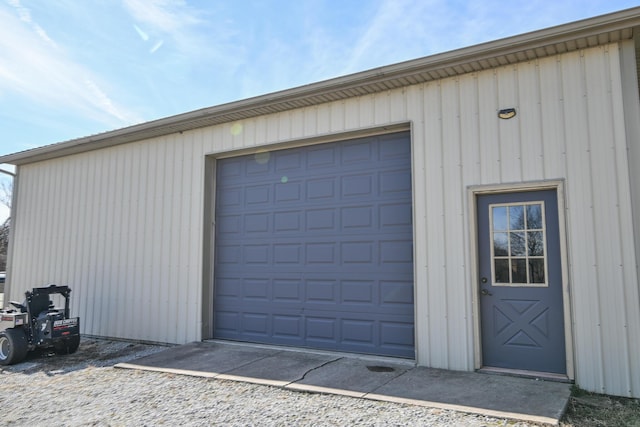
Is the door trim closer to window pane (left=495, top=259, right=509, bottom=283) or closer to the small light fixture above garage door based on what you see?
window pane (left=495, top=259, right=509, bottom=283)

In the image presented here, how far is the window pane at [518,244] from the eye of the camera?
5.12 metres

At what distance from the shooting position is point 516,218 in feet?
17.1

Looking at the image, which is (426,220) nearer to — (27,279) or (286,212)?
(286,212)

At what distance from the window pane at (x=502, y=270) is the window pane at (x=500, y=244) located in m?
0.09

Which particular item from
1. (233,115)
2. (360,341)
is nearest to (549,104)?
(360,341)

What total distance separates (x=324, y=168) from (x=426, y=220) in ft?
6.03

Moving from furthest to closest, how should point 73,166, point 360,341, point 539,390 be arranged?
point 73,166, point 360,341, point 539,390

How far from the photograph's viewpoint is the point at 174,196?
7.73 m

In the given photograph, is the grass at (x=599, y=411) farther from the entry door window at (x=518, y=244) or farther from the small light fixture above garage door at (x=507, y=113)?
the small light fixture above garage door at (x=507, y=113)

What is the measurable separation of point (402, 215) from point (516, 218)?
56.4 inches

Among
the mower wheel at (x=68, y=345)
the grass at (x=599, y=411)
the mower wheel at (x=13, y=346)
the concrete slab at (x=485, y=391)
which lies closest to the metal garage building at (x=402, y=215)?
the grass at (x=599, y=411)

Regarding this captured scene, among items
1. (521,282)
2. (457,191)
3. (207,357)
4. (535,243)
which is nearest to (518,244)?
(535,243)

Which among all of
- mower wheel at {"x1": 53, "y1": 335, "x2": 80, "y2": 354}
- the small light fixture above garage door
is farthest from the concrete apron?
the small light fixture above garage door

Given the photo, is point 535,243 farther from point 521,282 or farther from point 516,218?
point 521,282
